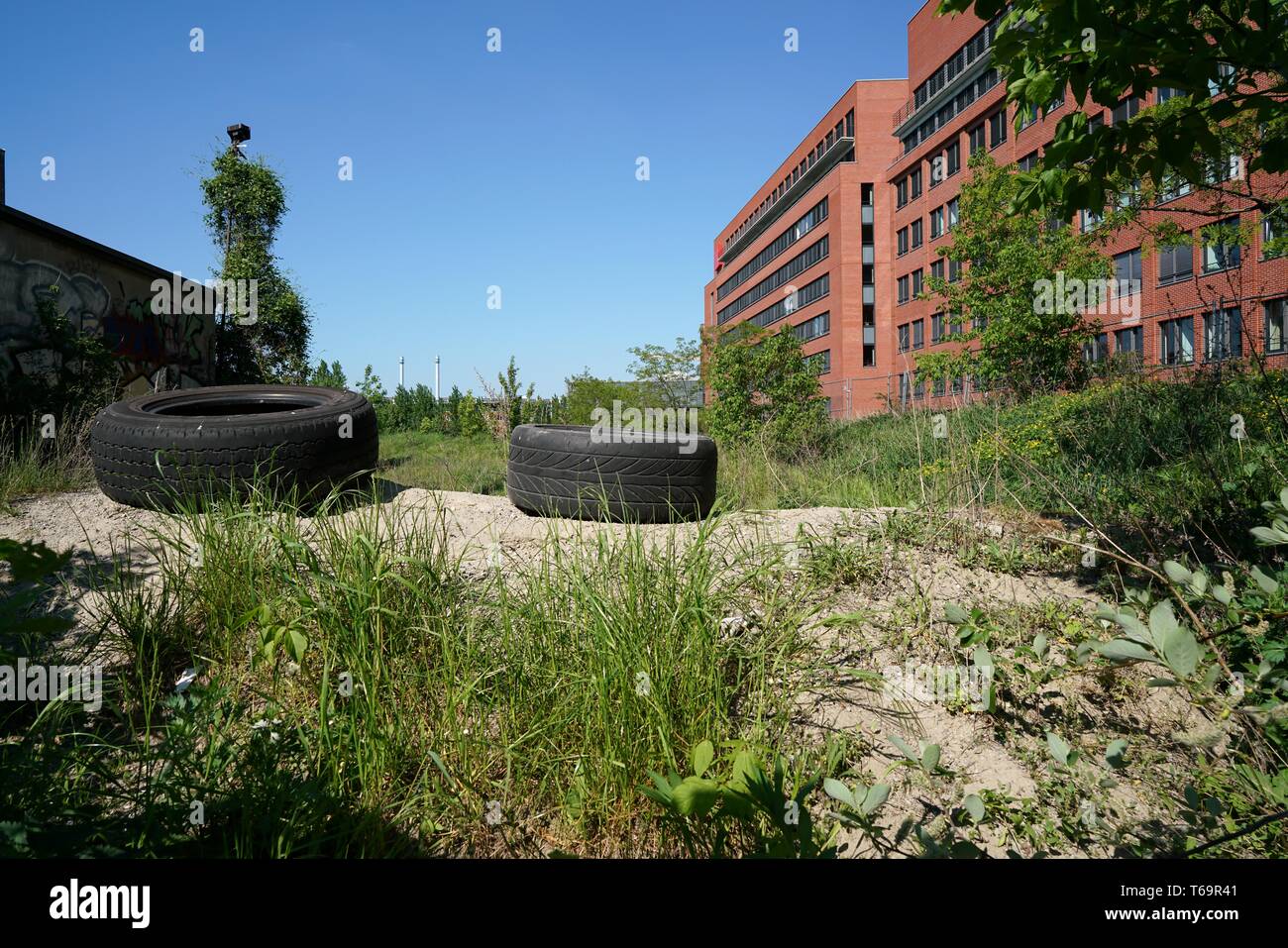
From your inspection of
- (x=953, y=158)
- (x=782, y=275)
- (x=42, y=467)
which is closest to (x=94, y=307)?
(x=42, y=467)

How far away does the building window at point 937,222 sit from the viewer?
37219 millimetres

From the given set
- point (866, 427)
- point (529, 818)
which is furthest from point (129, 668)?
point (866, 427)

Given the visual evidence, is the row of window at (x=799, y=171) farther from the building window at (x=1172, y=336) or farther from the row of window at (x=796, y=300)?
the building window at (x=1172, y=336)

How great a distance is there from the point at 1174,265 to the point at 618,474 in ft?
93.6

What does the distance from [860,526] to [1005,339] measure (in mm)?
12717

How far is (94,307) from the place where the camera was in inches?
461

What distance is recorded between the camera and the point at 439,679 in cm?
265

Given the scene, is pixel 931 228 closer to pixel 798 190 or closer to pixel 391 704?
pixel 798 190

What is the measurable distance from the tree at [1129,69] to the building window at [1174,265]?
27.0 meters

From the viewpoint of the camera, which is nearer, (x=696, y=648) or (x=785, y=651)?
(x=696, y=648)

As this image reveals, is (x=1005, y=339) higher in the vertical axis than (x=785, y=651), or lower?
higher

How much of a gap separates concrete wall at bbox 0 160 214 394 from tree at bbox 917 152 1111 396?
55.3ft

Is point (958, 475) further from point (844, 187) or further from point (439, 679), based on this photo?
point (844, 187)
